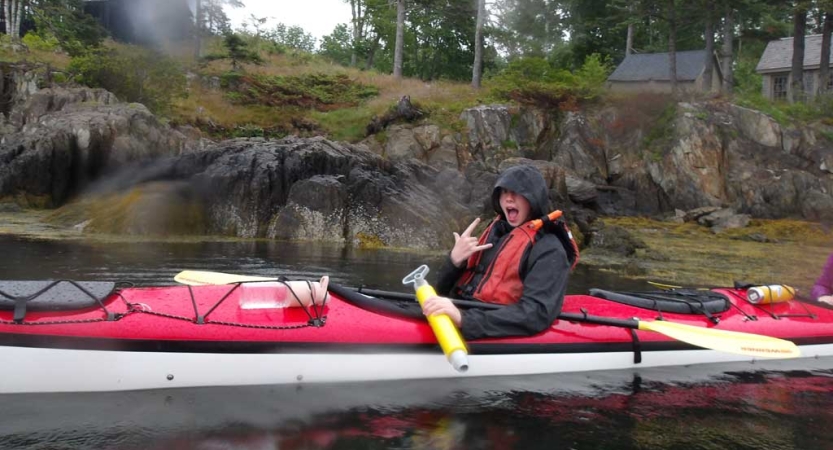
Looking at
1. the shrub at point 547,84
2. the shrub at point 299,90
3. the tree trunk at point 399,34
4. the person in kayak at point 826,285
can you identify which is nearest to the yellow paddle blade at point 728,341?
the person in kayak at point 826,285

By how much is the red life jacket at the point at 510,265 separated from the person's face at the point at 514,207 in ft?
0.28

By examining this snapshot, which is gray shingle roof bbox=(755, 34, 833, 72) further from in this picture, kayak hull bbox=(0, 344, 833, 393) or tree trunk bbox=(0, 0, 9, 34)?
tree trunk bbox=(0, 0, 9, 34)

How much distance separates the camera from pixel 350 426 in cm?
327

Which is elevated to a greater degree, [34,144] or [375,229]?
[34,144]

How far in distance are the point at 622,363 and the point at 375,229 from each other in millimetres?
8410

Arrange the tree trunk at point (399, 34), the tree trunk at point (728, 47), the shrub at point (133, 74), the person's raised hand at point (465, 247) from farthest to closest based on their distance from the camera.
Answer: the tree trunk at point (399, 34)
the tree trunk at point (728, 47)
the shrub at point (133, 74)
the person's raised hand at point (465, 247)

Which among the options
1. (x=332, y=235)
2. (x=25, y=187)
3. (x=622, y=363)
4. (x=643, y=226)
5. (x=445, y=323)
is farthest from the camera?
(x=643, y=226)

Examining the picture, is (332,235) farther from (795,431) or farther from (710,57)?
(710,57)

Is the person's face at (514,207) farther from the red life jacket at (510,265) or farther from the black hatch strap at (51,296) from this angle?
the black hatch strap at (51,296)

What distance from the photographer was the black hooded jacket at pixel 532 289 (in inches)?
149

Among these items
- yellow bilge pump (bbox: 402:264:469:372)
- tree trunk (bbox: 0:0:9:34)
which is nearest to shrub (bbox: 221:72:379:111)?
tree trunk (bbox: 0:0:9:34)

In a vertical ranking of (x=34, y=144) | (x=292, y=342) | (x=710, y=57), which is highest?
(x=710, y=57)

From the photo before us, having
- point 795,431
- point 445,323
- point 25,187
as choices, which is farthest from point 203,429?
point 25,187

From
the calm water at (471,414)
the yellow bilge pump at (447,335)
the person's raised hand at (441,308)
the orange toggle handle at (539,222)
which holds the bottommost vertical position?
the calm water at (471,414)
